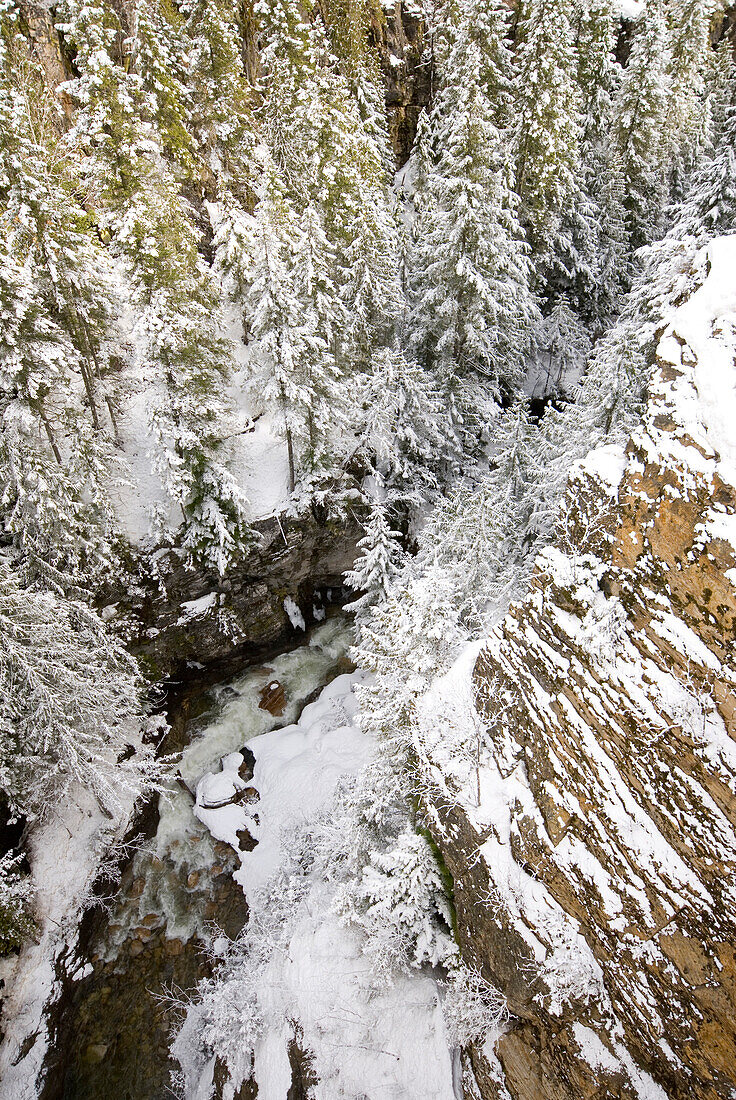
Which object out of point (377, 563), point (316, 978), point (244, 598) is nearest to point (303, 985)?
point (316, 978)

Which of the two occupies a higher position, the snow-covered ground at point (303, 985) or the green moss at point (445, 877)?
the green moss at point (445, 877)

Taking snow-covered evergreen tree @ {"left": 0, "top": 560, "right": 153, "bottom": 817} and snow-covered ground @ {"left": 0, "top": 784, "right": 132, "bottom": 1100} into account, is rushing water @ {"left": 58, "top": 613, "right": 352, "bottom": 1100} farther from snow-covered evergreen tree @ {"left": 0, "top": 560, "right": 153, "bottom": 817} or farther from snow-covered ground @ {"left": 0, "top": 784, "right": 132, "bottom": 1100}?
snow-covered evergreen tree @ {"left": 0, "top": 560, "right": 153, "bottom": 817}

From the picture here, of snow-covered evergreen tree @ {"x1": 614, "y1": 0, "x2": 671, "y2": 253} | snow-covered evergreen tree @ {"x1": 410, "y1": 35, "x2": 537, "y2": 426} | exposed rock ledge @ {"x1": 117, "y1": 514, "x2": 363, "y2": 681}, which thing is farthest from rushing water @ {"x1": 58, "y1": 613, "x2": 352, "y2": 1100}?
snow-covered evergreen tree @ {"x1": 614, "y1": 0, "x2": 671, "y2": 253}

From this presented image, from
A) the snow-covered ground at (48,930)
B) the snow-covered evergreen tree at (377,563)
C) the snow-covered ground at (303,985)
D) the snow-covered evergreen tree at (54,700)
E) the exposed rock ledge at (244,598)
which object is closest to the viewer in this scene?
the snow-covered ground at (303,985)

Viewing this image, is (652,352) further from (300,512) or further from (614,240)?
(614,240)

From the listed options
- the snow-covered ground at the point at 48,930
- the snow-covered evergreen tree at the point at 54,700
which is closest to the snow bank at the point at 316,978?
the snow-covered ground at the point at 48,930

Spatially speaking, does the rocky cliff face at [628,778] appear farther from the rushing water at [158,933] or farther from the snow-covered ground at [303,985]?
the rushing water at [158,933]
